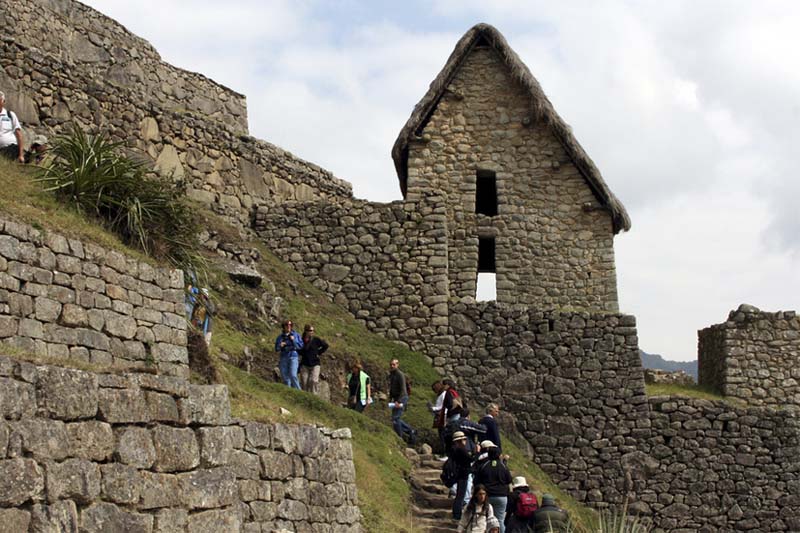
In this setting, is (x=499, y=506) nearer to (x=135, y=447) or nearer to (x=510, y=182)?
(x=135, y=447)

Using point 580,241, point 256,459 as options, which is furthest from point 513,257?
point 256,459

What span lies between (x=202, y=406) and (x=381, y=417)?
30.8ft

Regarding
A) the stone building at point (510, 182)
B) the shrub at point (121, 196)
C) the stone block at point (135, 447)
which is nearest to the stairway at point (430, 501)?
the shrub at point (121, 196)

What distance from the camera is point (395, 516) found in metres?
13.5

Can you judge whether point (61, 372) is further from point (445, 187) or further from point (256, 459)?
point (445, 187)

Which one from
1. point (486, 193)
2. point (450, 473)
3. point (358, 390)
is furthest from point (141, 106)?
point (450, 473)

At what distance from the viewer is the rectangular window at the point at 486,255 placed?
23750 mm

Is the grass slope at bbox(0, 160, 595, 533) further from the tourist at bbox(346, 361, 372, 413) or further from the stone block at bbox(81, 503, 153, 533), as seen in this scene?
the stone block at bbox(81, 503, 153, 533)

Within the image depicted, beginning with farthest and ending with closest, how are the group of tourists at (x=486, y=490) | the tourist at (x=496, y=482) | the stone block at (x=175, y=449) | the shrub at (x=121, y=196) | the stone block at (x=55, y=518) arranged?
the tourist at (x=496, y=482) → the group of tourists at (x=486, y=490) → the shrub at (x=121, y=196) → the stone block at (x=175, y=449) → the stone block at (x=55, y=518)

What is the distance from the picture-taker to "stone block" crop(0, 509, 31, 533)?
6.56 m

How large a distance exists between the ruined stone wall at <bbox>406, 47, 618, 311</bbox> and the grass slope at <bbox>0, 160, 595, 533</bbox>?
3.03m

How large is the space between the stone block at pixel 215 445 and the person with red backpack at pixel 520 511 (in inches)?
235

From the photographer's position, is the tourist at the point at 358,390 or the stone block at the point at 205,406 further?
the tourist at the point at 358,390

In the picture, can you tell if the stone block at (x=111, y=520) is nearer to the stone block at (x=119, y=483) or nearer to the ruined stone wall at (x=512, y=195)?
the stone block at (x=119, y=483)
